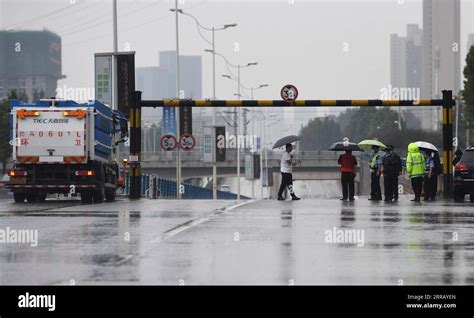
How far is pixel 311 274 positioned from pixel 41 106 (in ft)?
66.0

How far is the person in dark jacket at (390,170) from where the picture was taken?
101ft

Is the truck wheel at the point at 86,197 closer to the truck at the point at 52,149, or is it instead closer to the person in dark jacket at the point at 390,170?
the truck at the point at 52,149

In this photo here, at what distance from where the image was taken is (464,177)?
99.6 feet

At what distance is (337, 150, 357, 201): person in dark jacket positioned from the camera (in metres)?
31.0

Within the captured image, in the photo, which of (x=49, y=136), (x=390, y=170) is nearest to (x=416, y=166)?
(x=390, y=170)

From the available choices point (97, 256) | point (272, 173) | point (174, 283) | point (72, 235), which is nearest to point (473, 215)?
point (72, 235)

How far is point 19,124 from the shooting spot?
30.3 m

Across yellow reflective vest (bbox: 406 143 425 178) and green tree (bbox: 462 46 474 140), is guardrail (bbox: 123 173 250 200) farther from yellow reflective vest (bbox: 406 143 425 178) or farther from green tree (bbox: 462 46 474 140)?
green tree (bbox: 462 46 474 140)

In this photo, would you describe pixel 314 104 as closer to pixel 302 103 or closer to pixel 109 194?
pixel 302 103

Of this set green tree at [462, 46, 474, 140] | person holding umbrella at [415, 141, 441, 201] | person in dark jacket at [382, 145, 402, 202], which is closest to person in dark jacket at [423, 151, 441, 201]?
person holding umbrella at [415, 141, 441, 201]

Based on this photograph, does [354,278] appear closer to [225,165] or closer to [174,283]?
[174,283]

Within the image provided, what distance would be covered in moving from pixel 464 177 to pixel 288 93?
20.7ft

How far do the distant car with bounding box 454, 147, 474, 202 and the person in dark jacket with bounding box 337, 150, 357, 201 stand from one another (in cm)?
287

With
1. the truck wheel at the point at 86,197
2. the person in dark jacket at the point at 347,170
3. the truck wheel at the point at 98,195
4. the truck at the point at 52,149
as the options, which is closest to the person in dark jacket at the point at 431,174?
the person in dark jacket at the point at 347,170
